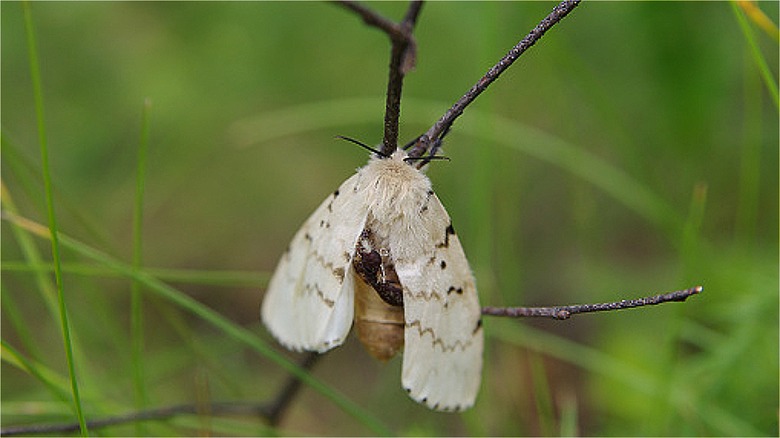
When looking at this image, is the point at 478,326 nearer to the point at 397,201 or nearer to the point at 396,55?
the point at 397,201

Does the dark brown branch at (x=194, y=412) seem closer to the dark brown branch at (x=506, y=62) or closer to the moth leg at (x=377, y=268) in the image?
the moth leg at (x=377, y=268)

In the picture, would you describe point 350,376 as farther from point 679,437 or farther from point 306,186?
point 679,437

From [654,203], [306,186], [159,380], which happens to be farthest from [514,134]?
[159,380]

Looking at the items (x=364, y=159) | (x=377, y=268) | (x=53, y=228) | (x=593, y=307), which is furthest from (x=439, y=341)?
(x=364, y=159)

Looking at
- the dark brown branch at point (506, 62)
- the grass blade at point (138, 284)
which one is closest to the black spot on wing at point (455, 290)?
the dark brown branch at point (506, 62)

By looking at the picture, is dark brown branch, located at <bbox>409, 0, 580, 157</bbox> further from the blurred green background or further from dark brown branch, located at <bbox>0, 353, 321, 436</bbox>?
the blurred green background
